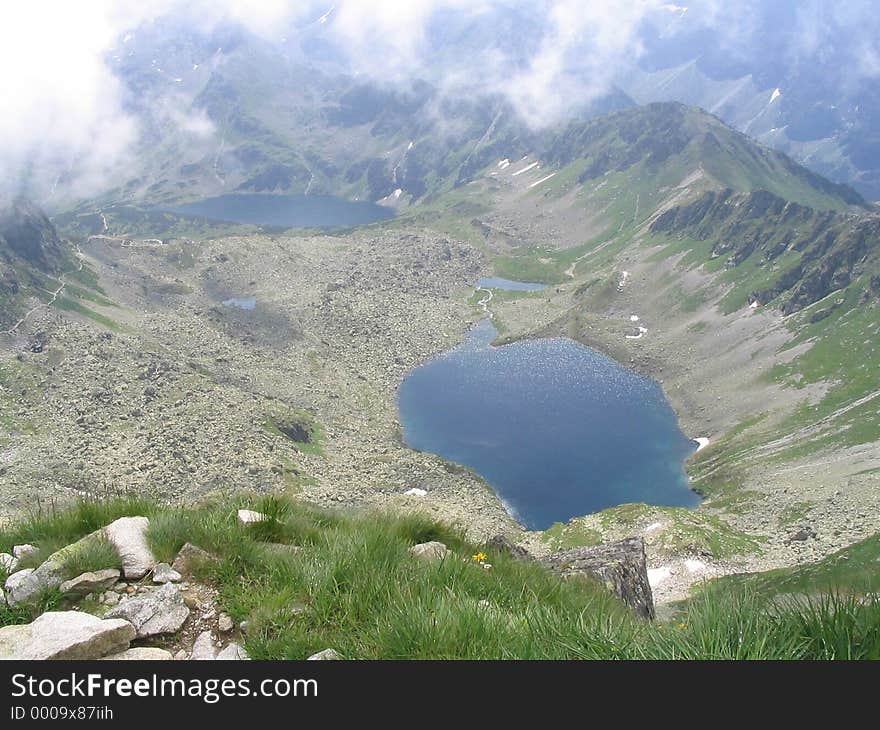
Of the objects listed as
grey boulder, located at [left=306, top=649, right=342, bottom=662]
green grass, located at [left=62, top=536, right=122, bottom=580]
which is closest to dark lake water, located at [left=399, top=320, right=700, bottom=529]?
green grass, located at [left=62, top=536, right=122, bottom=580]

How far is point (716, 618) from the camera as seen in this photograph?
4.22m

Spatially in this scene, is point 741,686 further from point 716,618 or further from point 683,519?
point 683,519

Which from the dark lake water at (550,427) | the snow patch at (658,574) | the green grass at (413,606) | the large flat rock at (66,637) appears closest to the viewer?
the green grass at (413,606)

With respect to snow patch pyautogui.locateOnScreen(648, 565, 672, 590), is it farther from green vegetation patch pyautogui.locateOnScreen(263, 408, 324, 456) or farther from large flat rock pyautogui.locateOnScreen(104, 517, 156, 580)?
green vegetation patch pyautogui.locateOnScreen(263, 408, 324, 456)

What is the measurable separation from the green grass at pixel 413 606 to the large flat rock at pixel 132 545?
0.14m

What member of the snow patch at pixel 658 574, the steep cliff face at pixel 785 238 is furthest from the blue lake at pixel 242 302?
the snow patch at pixel 658 574

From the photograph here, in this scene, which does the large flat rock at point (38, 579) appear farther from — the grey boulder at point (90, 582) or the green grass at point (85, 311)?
the green grass at point (85, 311)

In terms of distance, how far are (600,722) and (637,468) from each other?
99.9m

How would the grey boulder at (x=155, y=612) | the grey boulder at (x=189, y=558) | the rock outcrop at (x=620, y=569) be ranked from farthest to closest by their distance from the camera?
1. the rock outcrop at (x=620, y=569)
2. the grey boulder at (x=189, y=558)
3. the grey boulder at (x=155, y=612)

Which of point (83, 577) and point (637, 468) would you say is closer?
point (83, 577)

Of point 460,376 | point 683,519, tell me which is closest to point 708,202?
point 460,376

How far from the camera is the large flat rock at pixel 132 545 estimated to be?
22.6 ft

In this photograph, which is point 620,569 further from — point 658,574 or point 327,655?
point 658,574

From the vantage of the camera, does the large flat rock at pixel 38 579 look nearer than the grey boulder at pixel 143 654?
No
